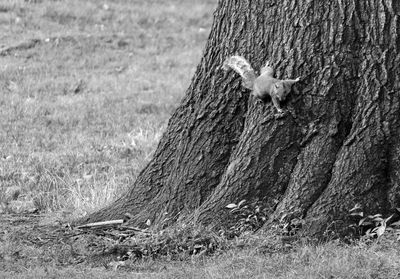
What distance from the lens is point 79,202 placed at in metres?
6.90

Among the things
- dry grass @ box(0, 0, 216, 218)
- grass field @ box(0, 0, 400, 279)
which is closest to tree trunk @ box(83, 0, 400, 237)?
grass field @ box(0, 0, 400, 279)

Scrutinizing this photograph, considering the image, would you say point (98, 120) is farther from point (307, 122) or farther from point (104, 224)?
point (307, 122)

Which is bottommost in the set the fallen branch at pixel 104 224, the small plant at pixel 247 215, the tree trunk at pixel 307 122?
the fallen branch at pixel 104 224

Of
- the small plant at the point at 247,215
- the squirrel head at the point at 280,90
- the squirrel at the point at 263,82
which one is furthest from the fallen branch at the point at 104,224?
the squirrel head at the point at 280,90

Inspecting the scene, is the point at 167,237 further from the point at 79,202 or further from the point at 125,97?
the point at 125,97

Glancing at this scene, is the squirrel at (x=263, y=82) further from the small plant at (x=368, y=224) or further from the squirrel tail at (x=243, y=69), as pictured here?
the small plant at (x=368, y=224)

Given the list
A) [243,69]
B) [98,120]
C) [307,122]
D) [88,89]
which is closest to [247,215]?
[307,122]

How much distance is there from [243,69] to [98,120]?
5.67 m

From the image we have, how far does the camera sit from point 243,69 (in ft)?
17.7

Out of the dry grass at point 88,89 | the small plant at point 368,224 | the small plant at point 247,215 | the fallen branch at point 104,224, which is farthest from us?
the dry grass at point 88,89

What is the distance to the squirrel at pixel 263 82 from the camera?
5180 millimetres

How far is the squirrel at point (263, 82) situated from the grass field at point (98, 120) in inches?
37.6

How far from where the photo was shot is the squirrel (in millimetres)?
5180

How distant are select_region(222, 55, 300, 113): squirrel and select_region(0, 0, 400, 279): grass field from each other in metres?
0.96
